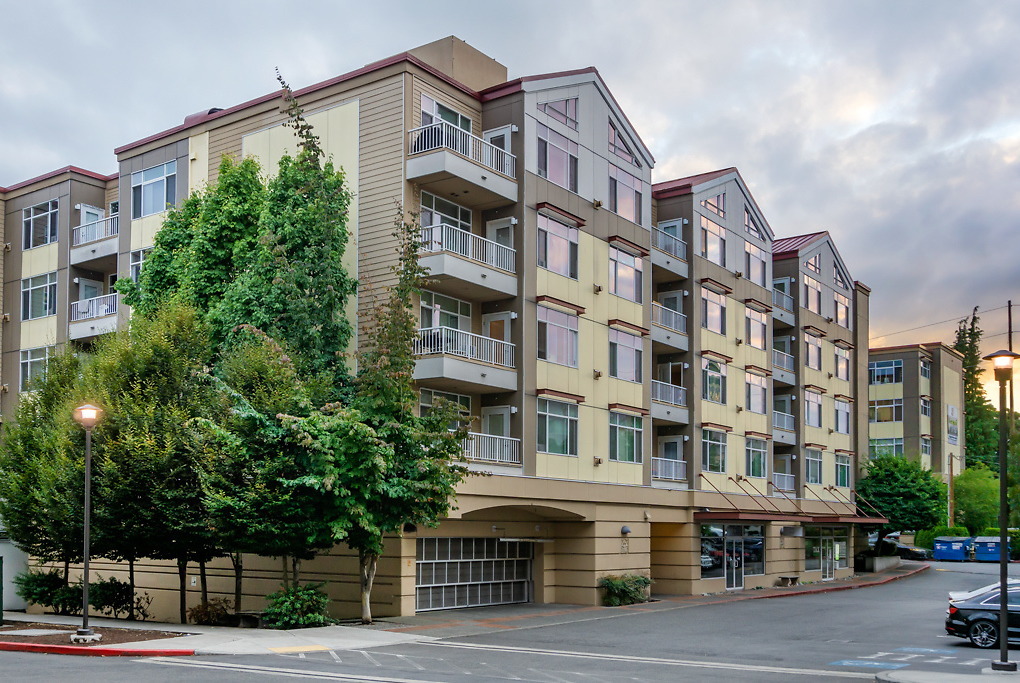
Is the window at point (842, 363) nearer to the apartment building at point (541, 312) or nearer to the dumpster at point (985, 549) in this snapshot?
the apartment building at point (541, 312)

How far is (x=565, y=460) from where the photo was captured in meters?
35.2

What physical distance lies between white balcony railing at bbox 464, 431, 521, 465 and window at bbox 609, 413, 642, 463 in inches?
227

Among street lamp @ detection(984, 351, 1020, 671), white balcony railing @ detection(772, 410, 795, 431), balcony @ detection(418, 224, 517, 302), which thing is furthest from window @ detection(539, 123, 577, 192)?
white balcony railing @ detection(772, 410, 795, 431)

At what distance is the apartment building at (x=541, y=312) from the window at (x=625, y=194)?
0.10 meters

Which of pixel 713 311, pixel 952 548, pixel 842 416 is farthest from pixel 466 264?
pixel 952 548

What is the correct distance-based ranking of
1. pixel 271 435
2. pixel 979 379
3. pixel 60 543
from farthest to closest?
pixel 979 379 → pixel 60 543 → pixel 271 435


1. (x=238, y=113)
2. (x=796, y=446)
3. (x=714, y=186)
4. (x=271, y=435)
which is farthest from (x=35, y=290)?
(x=796, y=446)

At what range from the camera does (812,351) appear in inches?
2189

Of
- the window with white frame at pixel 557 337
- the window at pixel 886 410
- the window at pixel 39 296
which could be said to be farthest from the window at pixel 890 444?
the window at pixel 39 296

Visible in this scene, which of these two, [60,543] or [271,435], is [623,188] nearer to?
[271,435]

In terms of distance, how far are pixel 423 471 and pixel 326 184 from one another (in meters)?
9.64

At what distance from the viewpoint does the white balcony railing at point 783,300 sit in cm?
5269

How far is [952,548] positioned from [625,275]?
1835 inches

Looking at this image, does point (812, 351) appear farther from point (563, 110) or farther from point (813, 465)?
point (563, 110)
